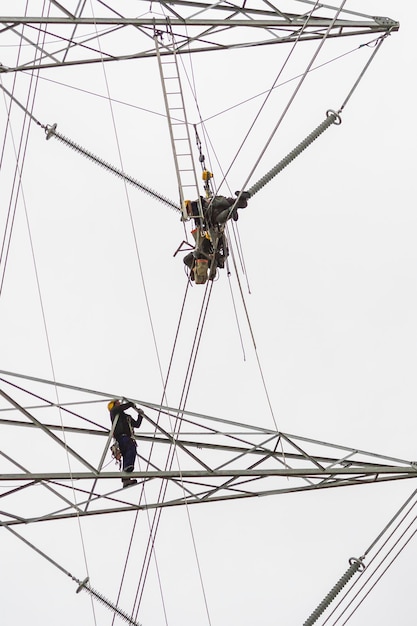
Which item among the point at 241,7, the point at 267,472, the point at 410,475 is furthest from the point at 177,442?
the point at 241,7

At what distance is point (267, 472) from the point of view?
22.1m

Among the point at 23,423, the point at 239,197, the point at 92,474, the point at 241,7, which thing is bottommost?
the point at 92,474

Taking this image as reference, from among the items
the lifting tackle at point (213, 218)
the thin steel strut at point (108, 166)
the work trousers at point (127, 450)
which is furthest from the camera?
the thin steel strut at point (108, 166)

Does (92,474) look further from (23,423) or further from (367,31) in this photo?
Result: (367,31)

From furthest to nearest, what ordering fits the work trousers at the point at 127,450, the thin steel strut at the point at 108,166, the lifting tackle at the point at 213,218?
1. the thin steel strut at the point at 108,166
2. the work trousers at the point at 127,450
3. the lifting tackle at the point at 213,218

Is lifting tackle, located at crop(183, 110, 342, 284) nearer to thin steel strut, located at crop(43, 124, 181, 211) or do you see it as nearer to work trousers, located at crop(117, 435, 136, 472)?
thin steel strut, located at crop(43, 124, 181, 211)

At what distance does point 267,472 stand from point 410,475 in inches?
90.2

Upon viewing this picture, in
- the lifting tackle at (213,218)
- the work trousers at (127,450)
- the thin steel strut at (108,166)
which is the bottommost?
the work trousers at (127,450)

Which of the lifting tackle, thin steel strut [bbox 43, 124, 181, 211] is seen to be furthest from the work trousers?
thin steel strut [bbox 43, 124, 181, 211]

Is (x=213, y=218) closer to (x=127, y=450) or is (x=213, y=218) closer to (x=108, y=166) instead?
(x=108, y=166)

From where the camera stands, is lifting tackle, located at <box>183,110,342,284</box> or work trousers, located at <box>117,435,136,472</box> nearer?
lifting tackle, located at <box>183,110,342,284</box>

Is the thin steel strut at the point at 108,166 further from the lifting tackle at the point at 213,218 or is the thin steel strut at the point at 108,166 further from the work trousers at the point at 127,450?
the work trousers at the point at 127,450

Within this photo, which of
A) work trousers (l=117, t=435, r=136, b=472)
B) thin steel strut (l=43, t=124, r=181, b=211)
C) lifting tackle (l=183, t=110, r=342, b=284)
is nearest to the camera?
lifting tackle (l=183, t=110, r=342, b=284)

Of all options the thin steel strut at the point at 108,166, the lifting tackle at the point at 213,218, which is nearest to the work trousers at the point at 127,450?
the lifting tackle at the point at 213,218
